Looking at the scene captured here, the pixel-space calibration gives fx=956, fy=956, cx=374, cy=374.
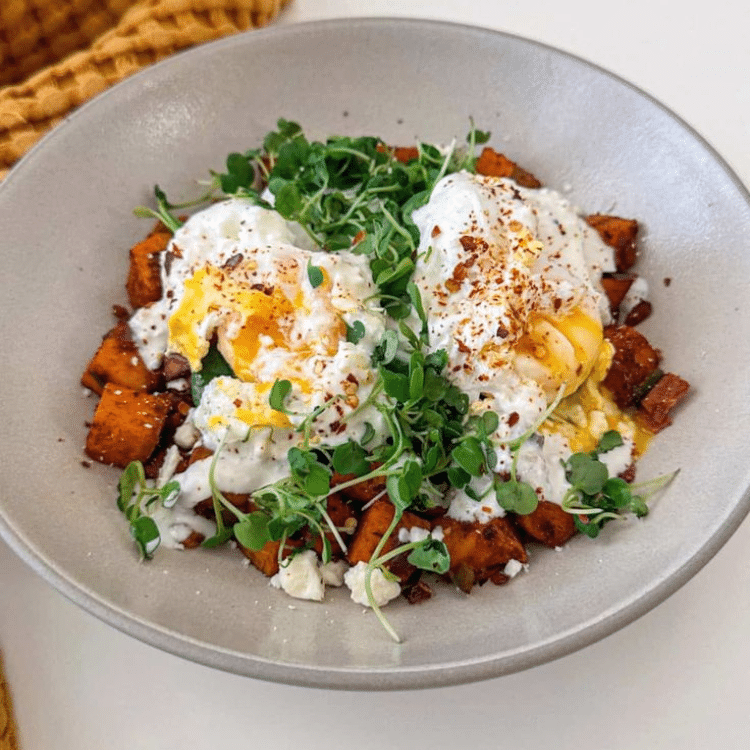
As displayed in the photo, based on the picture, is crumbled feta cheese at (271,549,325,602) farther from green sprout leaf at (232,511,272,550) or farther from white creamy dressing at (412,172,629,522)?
white creamy dressing at (412,172,629,522)

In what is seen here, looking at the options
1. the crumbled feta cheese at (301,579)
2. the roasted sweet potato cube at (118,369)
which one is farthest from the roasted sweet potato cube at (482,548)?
the roasted sweet potato cube at (118,369)

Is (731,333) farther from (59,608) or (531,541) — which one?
(59,608)

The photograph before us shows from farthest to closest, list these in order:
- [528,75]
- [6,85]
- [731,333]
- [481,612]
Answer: [6,85] < [528,75] < [731,333] < [481,612]

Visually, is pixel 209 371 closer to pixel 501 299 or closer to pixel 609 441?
pixel 501 299

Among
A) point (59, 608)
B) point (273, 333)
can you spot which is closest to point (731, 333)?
point (273, 333)

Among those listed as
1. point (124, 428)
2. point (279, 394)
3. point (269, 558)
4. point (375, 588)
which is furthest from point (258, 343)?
point (375, 588)

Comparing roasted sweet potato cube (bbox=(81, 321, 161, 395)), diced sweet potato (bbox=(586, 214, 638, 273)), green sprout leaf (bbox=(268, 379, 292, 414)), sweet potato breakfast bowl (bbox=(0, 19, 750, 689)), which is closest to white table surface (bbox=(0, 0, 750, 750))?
sweet potato breakfast bowl (bbox=(0, 19, 750, 689))
